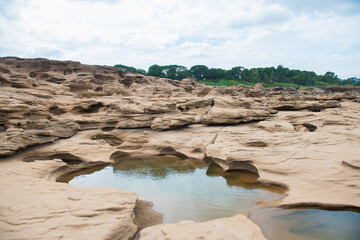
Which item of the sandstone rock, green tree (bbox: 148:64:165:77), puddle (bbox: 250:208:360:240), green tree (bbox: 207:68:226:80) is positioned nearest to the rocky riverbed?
the sandstone rock

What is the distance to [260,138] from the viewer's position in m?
8.70

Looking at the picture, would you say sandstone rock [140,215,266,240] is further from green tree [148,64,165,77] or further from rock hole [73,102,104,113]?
green tree [148,64,165,77]

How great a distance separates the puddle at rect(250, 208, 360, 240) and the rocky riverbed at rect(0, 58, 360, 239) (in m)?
0.24

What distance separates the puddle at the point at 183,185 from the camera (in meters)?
5.44

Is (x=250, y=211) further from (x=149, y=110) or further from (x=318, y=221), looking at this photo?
(x=149, y=110)

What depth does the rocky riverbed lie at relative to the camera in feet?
12.8

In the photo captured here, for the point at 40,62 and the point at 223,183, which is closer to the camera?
the point at 223,183

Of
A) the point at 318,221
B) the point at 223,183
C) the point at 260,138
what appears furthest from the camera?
the point at 260,138

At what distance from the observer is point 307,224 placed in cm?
452

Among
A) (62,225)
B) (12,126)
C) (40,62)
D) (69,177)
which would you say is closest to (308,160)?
(62,225)

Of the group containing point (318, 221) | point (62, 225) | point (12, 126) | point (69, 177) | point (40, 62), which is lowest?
point (69, 177)

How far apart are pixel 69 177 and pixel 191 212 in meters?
5.11

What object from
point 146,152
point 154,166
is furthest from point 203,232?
point 146,152

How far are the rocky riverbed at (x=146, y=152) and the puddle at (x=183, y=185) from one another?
0.45 meters
